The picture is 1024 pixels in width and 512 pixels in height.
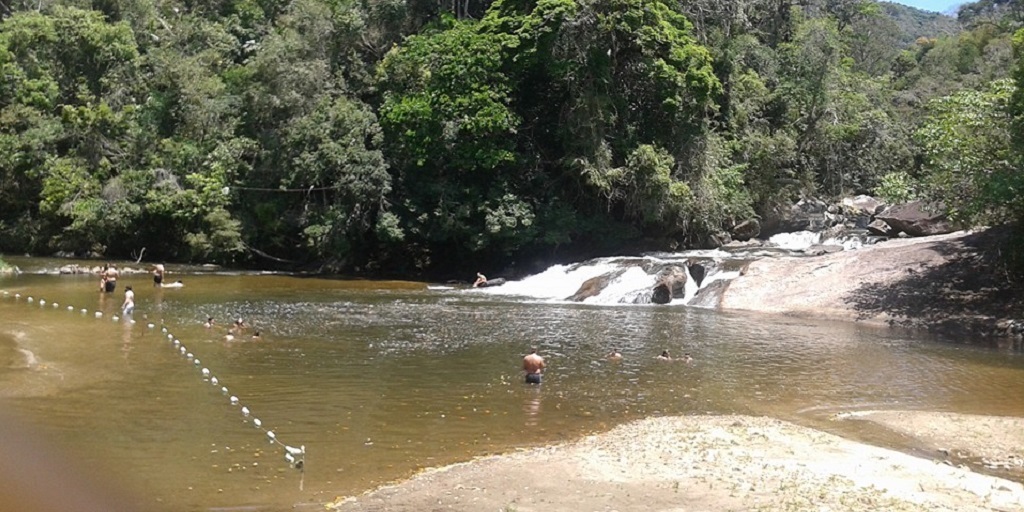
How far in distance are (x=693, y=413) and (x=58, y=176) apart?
4352 cm

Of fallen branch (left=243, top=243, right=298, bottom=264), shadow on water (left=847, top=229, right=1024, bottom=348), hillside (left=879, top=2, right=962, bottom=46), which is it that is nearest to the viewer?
shadow on water (left=847, top=229, right=1024, bottom=348)

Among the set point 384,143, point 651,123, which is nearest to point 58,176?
point 384,143

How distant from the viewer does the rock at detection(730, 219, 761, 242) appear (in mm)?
45188

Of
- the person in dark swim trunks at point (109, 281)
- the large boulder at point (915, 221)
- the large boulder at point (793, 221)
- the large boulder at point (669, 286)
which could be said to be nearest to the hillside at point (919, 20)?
the large boulder at point (793, 221)

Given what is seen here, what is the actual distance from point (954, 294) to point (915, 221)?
38.6 feet

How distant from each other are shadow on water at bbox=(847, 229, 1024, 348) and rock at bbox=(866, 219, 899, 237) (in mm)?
9867

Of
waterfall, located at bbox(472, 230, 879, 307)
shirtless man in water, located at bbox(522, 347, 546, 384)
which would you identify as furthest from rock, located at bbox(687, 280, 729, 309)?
shirtless man in water, located at bbox(522, 347, 546, 384)

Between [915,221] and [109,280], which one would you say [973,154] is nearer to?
[915,221]

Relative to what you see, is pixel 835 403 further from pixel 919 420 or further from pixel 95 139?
pixel 95 139

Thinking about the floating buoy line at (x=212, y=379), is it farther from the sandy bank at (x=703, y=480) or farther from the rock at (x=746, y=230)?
the rock at (x=746, y=230)

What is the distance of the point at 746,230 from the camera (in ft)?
149

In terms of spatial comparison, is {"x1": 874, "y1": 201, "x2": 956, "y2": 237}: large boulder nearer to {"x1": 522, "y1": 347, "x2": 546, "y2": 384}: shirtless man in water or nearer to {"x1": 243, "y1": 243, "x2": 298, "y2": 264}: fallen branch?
{"x1": 522, "y1": 347, "x2": 546, "y2": 384}: shirtless man in water

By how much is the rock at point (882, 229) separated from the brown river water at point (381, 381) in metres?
15.3

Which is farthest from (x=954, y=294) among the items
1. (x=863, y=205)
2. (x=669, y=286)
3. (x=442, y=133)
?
(x=863, y=205)
